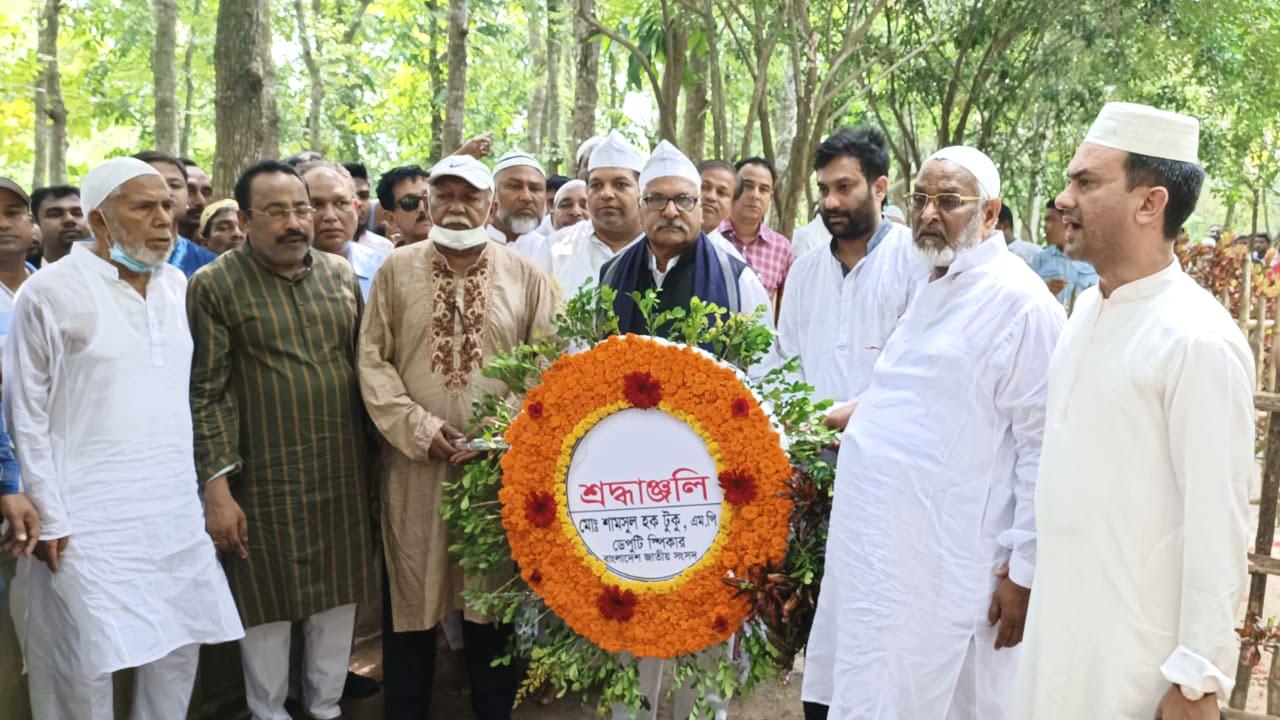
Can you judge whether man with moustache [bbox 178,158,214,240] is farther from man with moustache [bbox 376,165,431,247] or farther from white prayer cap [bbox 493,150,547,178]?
white prayer cap [bbox 493,150,547,178]

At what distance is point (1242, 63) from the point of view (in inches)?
527

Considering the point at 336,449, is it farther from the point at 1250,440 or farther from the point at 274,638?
the point at 1250,440

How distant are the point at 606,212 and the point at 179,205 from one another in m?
2.24

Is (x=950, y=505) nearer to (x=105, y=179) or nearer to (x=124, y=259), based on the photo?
(x=124, y=259)

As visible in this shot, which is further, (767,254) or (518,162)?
(767,254)

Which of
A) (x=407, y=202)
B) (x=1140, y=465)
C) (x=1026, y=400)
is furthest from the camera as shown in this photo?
(x=407, y=202)

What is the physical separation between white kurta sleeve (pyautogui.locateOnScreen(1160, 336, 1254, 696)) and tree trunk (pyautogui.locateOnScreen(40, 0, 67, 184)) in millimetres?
13193

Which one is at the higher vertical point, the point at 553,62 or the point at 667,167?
the point at 553,62

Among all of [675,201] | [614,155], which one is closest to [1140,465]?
[675,201]

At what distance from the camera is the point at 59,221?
5059 millimetres

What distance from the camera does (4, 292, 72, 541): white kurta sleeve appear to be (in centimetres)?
345

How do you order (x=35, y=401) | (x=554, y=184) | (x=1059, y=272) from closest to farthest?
(x=35, y=401)
(x=554, y=184)
(x=1059, y=272)

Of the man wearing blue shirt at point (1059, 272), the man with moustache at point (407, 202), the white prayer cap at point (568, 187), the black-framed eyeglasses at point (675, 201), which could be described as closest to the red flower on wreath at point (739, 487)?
the black-framed eyeglasses at point (675, 201)

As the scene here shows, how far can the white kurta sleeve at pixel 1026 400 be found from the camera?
9.01 ft
